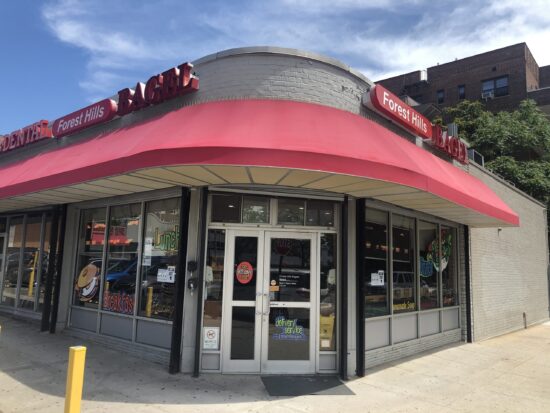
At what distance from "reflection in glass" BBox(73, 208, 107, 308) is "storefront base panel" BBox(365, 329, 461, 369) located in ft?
17.4

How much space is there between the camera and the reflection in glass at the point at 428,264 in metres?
9.59

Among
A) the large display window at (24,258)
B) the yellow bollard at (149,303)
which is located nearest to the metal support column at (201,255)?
the yellow bollard at (149,303)

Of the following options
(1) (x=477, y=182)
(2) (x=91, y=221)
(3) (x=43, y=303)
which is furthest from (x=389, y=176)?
(3) (x=43, y=303)

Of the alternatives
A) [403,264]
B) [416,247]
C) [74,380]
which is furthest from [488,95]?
[74,380]

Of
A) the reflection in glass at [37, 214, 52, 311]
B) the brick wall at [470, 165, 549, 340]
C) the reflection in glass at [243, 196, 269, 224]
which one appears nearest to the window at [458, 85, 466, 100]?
the brick wall at [470, 165, 549, 340]

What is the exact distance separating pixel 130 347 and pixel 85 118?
4.60 metres

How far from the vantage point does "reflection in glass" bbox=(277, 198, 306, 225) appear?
23.3 ft

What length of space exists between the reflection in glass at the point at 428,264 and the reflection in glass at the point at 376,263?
1509 mm

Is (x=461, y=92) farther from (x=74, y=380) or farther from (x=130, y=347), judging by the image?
(x=74, y=380)

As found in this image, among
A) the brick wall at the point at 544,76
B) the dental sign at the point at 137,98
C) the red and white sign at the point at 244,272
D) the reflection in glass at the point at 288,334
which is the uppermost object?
the brick wall at the point at 544,76

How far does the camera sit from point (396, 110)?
8.11 m

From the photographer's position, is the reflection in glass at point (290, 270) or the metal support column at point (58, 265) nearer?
the reflection in glass at point (290, 270)

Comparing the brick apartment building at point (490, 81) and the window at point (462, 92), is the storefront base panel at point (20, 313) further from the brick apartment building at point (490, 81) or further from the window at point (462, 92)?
the window at point (462, 92)

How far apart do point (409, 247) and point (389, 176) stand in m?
3.92
